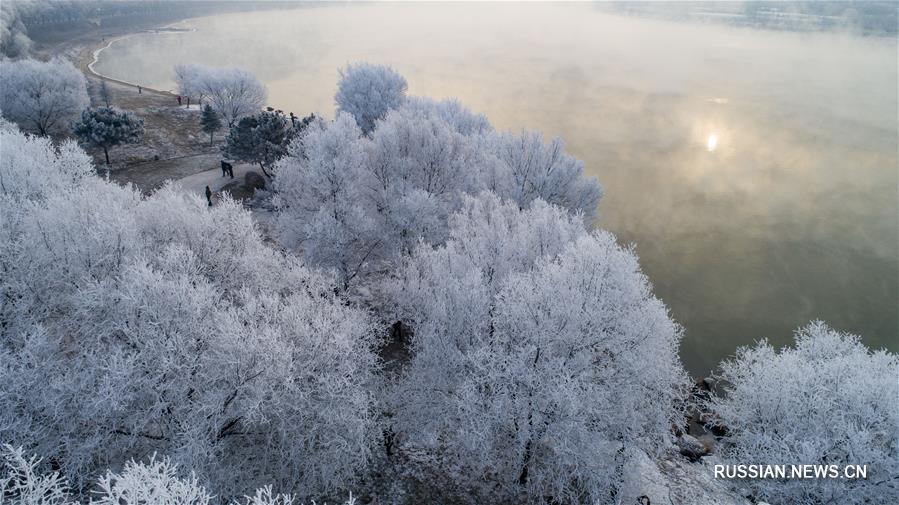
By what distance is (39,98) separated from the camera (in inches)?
1682

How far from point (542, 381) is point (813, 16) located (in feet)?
711

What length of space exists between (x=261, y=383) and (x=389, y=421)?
24.8 ft

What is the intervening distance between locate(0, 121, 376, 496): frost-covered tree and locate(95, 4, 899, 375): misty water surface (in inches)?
860

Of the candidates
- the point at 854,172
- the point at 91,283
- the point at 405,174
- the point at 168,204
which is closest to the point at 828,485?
the point at 405,174

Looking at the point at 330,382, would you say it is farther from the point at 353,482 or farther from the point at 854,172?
the point at 854,172

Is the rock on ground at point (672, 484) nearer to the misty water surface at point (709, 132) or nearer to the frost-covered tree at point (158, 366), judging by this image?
the misty water surface at point (709, 132)

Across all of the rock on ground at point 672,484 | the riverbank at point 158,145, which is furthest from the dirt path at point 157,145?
the rock on ground at point 672,484

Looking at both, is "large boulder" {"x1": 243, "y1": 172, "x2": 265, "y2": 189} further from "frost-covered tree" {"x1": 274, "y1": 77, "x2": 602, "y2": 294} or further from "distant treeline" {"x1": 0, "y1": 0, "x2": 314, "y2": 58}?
"distant treeline" {"x1": 0, "y1": 0, "x2": 314, "y2": 58}

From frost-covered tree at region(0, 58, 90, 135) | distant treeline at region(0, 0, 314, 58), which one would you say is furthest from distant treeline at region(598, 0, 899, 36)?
distant treeline at region(0, 0, 314, 58)

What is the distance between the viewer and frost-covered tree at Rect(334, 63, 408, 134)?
162 feet

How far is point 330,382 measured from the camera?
49.3ft

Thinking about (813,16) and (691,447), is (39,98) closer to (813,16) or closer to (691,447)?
(691,447)

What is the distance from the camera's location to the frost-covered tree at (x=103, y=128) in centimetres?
3922

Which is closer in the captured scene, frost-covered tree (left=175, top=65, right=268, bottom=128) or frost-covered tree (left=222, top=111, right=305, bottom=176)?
frost-covered tree (left=222, top=111, right=305, bottom=176)
